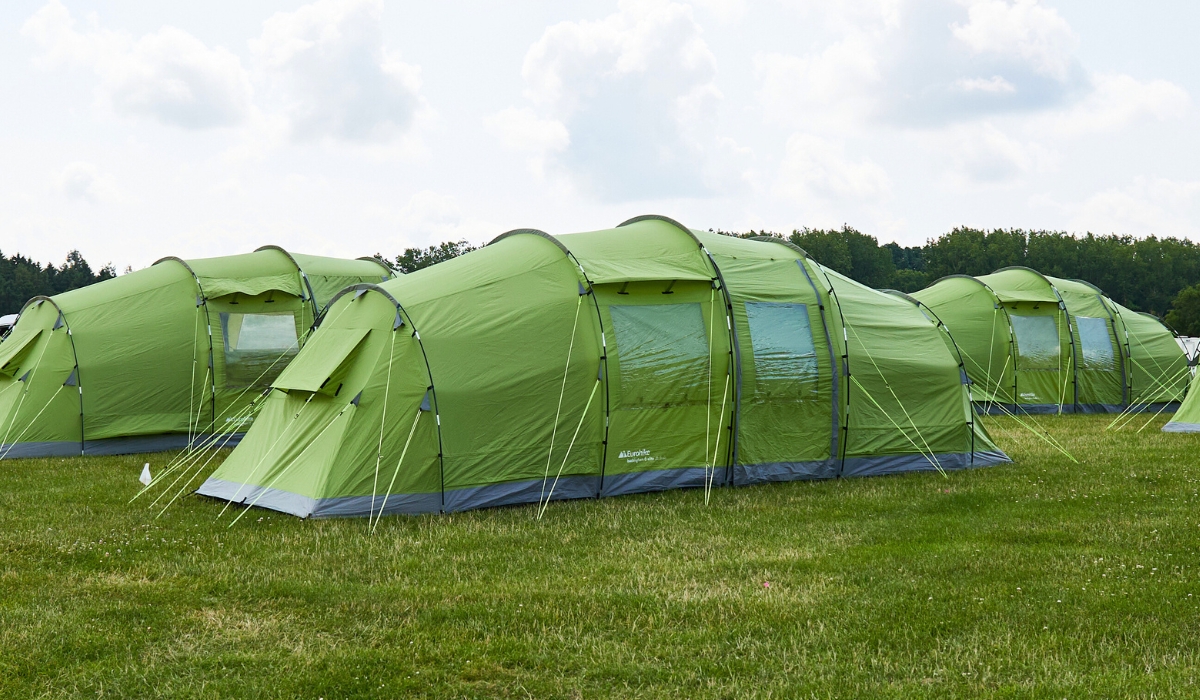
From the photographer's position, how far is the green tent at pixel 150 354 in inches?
615

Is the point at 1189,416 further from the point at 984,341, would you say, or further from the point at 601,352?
the point at 601,352

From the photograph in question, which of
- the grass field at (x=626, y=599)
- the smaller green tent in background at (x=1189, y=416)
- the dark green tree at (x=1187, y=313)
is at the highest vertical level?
the grass field at (x=626, y=599)

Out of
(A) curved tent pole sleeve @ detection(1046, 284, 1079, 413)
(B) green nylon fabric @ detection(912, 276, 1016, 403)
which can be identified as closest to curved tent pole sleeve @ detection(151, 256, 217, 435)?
(B) green nylon fabric @ detection(912, 276, 1016, 403)

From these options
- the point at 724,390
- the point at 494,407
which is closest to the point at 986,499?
the point at 724,390

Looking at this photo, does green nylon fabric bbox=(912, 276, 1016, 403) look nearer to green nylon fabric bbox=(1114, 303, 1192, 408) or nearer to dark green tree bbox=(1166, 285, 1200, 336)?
green nylon fabric bbox=(1114, 303, 1192, 408)

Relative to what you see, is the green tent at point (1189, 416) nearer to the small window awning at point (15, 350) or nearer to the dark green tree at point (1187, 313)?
the small window awning at point (15, 350)

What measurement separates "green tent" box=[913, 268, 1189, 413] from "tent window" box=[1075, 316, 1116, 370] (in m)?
0.02

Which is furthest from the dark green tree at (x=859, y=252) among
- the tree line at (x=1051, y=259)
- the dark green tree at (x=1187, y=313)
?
the dark green tree at (x=1187, y=313)

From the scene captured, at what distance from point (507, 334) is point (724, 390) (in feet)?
9.01

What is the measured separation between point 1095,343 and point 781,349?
47.1 ft

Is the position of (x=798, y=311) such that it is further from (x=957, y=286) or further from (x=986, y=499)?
(x=957, y=286)

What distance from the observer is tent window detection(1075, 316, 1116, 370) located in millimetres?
23297

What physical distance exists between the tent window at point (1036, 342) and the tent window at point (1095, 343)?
696mm

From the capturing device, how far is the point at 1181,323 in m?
61.4
